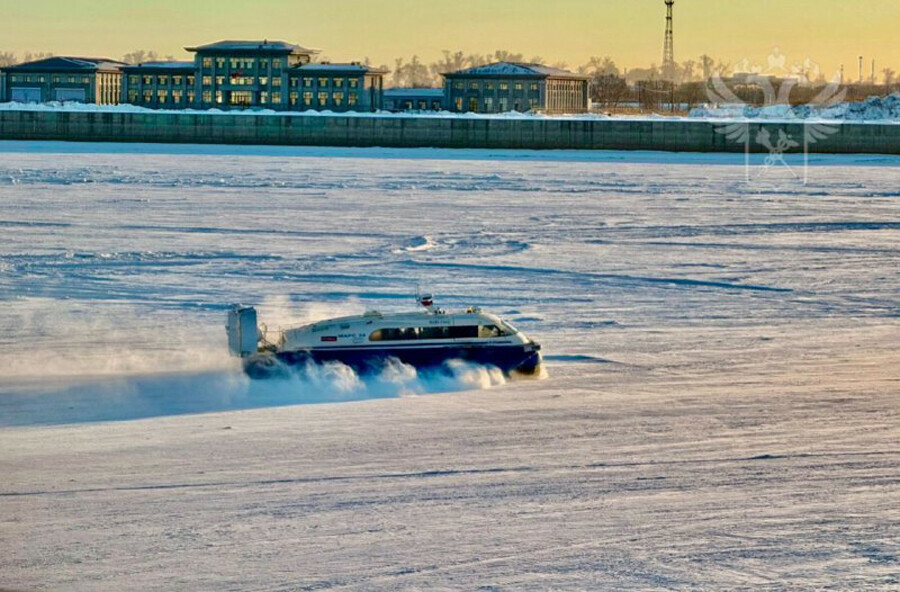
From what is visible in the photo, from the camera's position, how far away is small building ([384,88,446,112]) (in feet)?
418

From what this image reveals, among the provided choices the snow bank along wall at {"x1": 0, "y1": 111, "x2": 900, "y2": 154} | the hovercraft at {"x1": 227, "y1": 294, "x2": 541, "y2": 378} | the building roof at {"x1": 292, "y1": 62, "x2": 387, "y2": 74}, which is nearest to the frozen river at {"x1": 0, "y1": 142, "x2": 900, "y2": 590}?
the hovercraft at {"x1": 227, "y1": 294, "x2": 541, "y2": 378}

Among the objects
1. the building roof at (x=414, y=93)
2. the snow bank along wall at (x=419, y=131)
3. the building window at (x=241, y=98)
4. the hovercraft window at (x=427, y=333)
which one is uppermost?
the building roof at (x=414, y=93)

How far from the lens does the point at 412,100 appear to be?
129 meters

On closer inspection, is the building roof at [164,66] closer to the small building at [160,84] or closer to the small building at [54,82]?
the small building at [160,84]

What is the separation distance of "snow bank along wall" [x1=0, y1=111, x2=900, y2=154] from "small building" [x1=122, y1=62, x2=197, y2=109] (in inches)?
1359

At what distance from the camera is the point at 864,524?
11.7 metres

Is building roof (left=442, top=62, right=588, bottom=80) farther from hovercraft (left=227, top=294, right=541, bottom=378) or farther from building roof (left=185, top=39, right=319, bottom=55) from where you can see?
hovercraft (left=227, top=294, right=541, bottom=378)

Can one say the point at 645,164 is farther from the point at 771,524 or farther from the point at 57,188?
A: the point at 771,524

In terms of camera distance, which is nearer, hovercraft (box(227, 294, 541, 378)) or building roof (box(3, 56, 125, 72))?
hovercraft (box(227, 294, 541, 378))

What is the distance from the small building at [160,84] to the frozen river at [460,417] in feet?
288

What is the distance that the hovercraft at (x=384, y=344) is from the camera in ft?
57.8

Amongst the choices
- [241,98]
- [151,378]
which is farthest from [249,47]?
[151,378]

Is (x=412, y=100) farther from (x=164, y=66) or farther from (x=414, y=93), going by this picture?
(x=164, y=66)

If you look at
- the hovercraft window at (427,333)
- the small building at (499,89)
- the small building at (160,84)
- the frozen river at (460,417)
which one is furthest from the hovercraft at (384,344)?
the small building at (499,89)
